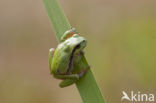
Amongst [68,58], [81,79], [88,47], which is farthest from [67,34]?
[88,47]

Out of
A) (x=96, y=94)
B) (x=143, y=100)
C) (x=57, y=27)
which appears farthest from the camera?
(x=143, y=100)

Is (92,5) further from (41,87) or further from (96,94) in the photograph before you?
(96,94)

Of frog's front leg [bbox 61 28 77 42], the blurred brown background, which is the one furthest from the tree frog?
the blurred brown background

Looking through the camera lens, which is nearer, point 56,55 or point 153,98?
point 56,55

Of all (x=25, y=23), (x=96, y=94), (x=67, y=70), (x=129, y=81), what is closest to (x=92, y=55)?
(x=129, y=81)

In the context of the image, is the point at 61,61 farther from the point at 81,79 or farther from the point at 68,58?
the point at 81,79

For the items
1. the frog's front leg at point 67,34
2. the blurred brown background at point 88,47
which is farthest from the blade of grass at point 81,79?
the blurred brown background at point 88,47
